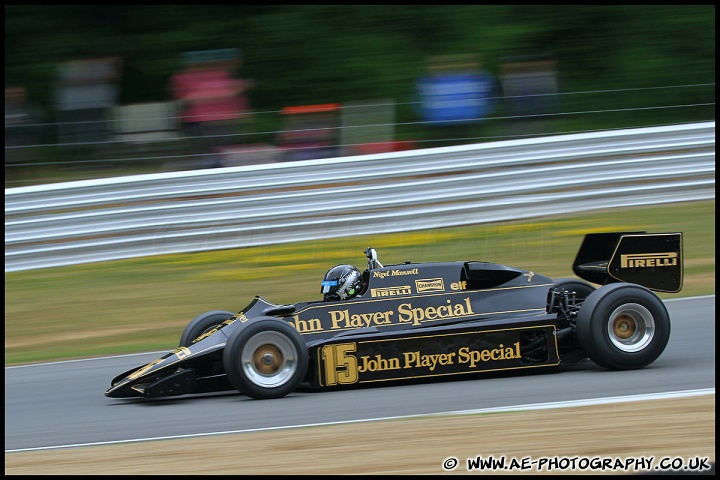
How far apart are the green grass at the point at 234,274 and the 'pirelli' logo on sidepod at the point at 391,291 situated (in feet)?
9.24

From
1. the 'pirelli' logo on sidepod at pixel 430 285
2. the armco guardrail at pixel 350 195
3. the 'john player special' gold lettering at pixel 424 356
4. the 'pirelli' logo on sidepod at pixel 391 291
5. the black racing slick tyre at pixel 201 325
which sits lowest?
the 'john player special' gold lettering at pixel 424 356

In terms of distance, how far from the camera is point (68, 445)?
19.3 ft

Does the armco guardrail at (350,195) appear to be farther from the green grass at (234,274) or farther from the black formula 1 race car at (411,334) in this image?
the black formula 1 race car at (411,334)

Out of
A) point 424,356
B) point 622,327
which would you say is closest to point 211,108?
point 424,356

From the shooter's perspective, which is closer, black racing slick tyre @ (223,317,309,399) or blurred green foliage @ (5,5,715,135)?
black racing slick tyre @ (223,317,309,399)

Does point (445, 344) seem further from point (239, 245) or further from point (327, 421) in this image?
point (239, 245)

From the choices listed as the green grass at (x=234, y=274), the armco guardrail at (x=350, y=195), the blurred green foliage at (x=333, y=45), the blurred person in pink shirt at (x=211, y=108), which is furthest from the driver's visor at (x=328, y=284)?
the blurred green foliage at (x=333, y=45)

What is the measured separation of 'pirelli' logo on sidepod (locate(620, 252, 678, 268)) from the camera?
24.0ft

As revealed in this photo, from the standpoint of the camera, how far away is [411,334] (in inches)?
264

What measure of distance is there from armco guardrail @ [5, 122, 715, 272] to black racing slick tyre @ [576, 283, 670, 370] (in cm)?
458

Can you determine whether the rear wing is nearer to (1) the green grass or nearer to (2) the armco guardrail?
(1) the green grass

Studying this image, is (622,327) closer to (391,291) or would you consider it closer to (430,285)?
(430,285)

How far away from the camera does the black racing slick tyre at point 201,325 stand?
23.9ft

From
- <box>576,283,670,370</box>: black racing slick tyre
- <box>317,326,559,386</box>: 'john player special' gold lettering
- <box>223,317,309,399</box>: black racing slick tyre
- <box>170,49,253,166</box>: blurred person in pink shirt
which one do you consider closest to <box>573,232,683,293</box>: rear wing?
<box>576,283,670,370</box>: black racing slick tyre
